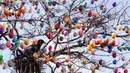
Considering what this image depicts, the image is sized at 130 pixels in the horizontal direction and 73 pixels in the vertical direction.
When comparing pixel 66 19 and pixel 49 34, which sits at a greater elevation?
pixel 66 19

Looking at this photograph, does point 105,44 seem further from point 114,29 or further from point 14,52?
point 14,52

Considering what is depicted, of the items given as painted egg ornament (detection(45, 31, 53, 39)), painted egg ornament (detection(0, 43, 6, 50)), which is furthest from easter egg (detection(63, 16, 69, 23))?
painted egg ornament (detection(0, 43, 6, 50))

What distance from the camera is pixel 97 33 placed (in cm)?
731

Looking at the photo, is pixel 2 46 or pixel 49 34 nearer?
pixel 2 46

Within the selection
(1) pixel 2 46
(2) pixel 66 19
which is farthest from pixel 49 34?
(1) pixel 2 46

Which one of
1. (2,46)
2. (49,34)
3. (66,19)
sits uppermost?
(66,19)

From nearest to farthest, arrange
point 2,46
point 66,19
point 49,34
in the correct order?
point 2,46, point 49,34, point 66,19

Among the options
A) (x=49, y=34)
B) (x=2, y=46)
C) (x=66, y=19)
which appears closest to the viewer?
(x=2, y=46)

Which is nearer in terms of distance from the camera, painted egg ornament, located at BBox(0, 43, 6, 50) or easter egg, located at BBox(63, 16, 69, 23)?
painted egg ornament, located at BBox(0, 43, 6, 50)

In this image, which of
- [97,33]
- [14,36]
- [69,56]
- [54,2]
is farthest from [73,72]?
[14,36]

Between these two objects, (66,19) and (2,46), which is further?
(66,19)

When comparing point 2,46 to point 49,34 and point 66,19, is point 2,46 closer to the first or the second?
point 49,34

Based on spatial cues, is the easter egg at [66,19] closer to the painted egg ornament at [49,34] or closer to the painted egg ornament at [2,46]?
the painted egg ornament at [49,34]

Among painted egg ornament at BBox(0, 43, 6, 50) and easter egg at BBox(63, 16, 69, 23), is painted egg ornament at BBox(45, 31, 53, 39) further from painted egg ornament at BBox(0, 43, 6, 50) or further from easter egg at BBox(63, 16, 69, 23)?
painted egg ornament at BBox(0, 43, 6, 50)
